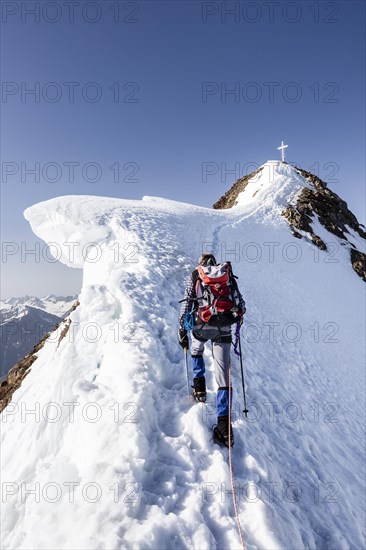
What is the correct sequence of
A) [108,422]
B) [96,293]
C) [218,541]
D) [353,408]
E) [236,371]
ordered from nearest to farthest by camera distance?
1. [218,541]
2. [108,422]
3. [236,371]
4. [96,293]
5. [353,408]

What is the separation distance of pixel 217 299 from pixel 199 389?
1.74 metres

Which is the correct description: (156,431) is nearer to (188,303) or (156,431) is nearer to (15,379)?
(188,303)

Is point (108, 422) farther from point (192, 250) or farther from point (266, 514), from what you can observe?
point (192, 250)

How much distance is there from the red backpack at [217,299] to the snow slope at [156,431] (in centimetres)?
158

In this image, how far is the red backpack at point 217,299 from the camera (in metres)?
5.42

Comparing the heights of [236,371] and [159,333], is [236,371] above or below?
below

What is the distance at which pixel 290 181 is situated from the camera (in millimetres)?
31906

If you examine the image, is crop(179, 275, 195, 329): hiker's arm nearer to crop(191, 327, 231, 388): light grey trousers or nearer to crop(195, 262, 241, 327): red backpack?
crop(195, 262, 241, 327): red backpack

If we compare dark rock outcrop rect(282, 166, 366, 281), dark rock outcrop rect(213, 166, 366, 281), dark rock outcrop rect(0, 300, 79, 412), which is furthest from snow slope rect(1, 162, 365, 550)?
dark rock outcrop rect(282, 166, 366, 281)

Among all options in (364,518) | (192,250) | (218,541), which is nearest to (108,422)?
(218,541)

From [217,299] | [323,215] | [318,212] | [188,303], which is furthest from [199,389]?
[323,215]

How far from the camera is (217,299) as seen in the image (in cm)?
546

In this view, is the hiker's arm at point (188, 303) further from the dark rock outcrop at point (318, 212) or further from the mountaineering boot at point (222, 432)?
the dark rock outcrop at point (318, 212)

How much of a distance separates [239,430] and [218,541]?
1915 millimetres
